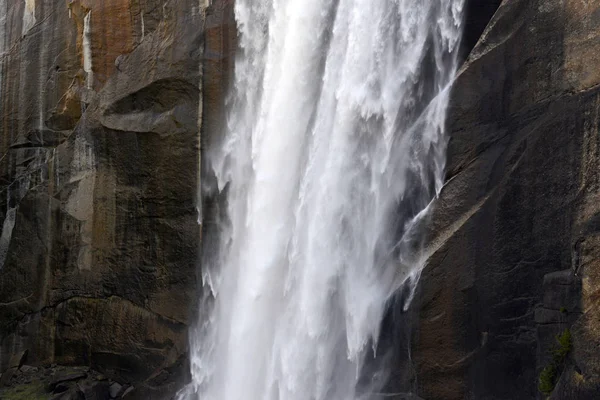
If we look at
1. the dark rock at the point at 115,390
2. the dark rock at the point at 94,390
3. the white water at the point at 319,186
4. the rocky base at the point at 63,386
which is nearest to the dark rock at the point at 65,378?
the rocky base at the point at 63,386

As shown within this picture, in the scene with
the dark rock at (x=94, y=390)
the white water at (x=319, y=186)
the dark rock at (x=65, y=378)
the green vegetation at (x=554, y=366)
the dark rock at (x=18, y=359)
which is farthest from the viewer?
the dark rock at (x=18, y=359)

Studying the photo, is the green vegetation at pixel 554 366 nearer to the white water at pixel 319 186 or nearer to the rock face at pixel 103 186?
the white water at pixel 319 186

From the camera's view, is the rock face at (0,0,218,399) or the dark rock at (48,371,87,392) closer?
the rock face at (0,0,218,399)

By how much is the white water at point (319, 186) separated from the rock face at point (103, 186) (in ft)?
3.20

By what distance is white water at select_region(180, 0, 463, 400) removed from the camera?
1257 cm

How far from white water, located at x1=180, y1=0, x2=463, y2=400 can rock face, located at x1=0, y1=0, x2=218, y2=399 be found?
3.20ft

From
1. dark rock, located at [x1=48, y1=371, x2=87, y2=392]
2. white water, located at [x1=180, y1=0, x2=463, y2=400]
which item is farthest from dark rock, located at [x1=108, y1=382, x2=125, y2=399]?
white water, located at [x1=180, y1=0, x2=463, y2=400]

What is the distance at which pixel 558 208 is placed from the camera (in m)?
10.7

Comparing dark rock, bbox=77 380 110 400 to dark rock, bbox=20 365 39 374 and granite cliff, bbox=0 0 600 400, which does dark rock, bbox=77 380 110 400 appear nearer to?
granite cliff, bbox=0 0 600 400

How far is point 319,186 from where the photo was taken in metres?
13.9

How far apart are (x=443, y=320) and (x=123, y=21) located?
10965mm

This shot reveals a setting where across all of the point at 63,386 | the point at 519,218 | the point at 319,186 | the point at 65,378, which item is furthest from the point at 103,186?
the point at 519,218

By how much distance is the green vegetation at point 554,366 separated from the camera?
10266 mm

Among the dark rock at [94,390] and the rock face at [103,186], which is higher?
the rock face at [103,186]
